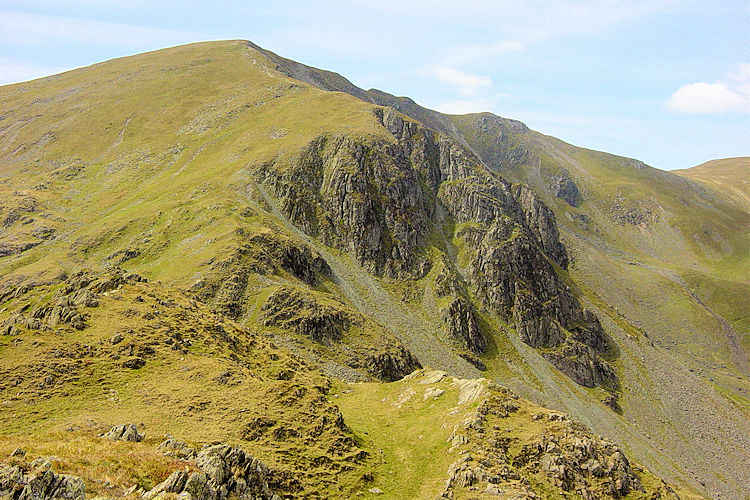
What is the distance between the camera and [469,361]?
12369 cm

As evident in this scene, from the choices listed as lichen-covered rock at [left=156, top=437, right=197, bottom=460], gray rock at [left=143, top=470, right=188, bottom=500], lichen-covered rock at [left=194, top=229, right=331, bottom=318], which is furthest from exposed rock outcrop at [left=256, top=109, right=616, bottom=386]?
gray rock at [left=143, top=470, right=188, bottom=500]

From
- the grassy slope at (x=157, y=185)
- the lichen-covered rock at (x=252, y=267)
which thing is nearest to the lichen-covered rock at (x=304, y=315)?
the lichen-covered rock at (x=252, y=267)

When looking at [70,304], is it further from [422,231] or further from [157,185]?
[157,185]

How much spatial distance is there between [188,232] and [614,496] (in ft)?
372

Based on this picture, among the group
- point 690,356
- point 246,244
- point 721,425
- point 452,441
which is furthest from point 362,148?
point 690,356

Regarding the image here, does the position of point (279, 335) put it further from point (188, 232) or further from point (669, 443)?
point (669, 443)

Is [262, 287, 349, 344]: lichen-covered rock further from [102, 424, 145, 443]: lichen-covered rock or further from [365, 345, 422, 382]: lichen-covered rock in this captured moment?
[102, 424, 145, 443]: lichen-covered rock

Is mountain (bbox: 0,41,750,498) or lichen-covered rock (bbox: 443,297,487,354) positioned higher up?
mountain (bbox: 0,41,750,498)

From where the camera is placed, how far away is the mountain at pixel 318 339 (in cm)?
3712

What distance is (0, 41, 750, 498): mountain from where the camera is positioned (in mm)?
37125

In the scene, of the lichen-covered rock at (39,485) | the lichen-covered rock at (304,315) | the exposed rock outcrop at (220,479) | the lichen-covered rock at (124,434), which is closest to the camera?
the lichen-covered rock at (39,485)

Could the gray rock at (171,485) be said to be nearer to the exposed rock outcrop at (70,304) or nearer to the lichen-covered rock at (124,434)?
the lichen-covered rock at (124,434)

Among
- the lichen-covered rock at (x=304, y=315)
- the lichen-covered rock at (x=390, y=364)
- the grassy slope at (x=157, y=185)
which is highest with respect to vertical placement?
the grassy slope at (x=157, y=185)

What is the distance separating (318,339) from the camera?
94000 mm
